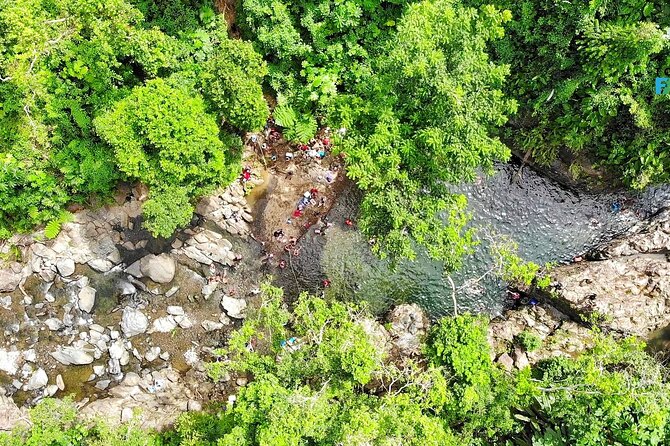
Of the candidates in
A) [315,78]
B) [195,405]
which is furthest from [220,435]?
[315,78]

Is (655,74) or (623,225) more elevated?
(655,74)

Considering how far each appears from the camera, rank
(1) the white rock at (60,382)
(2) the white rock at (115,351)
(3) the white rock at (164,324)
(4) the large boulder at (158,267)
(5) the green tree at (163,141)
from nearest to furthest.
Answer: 1. (5) the green tree at (163,141)
2. (1) the white rock at (60,382)
3. (2) the white rock at (115,351)
4. (4) the large boulder at (158,267)
5. (3) the white rock at (164,324)

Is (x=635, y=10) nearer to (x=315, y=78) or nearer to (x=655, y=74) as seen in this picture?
(x=655, y=74)

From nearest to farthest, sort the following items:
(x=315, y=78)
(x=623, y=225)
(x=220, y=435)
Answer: (x=220, y=435)
(x=315, y=78)
(x=623, y=225)

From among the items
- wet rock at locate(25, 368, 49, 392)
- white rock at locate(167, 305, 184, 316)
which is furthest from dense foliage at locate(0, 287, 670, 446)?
white rock at locate(167, 305, 184, 316)

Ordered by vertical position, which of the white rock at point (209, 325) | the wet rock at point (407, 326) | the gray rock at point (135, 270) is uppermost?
the wet rock at point (407, 326)

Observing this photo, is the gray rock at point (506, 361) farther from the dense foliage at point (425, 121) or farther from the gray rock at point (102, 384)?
the gray rock at point (102, 384)

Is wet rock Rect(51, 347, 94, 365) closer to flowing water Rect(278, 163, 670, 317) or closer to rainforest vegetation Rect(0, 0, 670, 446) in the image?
rainforest vegetation Rect(0, 0, 670, 446)

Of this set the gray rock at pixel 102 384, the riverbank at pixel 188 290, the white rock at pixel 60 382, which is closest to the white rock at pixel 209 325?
the riverbank at pixel 188 290
